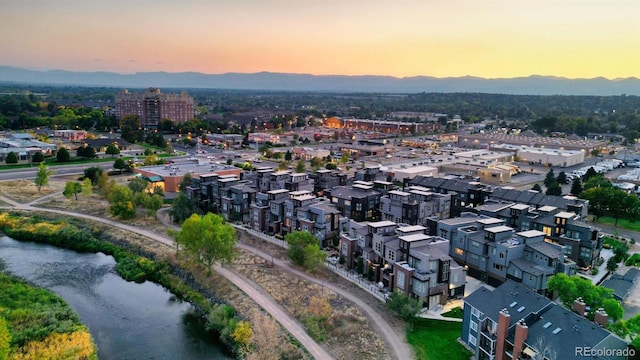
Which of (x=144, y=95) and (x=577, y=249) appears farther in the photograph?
(x=144, y=95)

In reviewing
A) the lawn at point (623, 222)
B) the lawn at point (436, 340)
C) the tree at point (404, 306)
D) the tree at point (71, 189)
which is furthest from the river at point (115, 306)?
the lawn at point (623, 222)

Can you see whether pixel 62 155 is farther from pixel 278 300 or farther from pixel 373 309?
pixel 373 309

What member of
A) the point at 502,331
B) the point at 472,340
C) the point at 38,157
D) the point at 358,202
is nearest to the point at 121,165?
the point at 38,157

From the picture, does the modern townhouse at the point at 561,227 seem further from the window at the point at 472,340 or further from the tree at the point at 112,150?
the tree at the point at 112,150

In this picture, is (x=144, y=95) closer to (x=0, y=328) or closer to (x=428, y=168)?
(x=428, y=168)

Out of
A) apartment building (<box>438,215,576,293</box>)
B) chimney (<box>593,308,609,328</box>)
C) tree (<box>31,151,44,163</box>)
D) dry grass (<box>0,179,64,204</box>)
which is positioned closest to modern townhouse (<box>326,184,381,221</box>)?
apartment building (<box>438,215,576,293</box>)

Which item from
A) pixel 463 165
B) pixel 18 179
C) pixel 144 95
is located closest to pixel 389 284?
pixel 463 165
